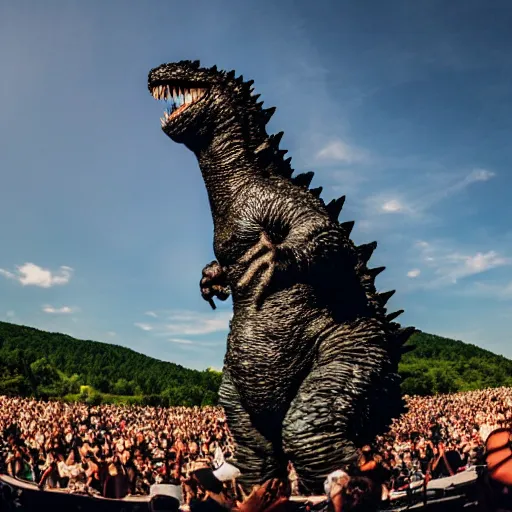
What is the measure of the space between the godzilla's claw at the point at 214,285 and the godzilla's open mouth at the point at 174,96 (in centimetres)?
86

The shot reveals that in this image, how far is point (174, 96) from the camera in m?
3.09

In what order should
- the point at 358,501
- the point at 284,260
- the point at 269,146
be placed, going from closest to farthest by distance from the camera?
the point at 358,501 → the point at 284,260 → the point at 269,146

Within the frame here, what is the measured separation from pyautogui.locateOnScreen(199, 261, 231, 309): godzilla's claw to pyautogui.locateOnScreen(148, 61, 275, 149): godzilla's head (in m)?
0.72

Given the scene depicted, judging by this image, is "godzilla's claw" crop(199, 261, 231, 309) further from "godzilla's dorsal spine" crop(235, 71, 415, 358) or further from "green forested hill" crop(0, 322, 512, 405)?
"green forested hill" crop(0, 322, 512, 405)

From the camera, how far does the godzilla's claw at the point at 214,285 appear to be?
3.05 metres

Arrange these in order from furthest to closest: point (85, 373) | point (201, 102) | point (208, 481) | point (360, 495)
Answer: point (85, 373)
point (201, 102)
point (208, 481)
point (360, 495)

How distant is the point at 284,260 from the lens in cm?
245

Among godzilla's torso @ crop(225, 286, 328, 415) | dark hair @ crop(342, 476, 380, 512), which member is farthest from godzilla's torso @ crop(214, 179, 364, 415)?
dark hair @ crop(342, 476, 380, 512)

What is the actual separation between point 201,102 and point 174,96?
6.9 inches

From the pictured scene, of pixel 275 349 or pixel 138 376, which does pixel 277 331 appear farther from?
pixel 138 376

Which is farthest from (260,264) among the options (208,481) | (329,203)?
(208,481)

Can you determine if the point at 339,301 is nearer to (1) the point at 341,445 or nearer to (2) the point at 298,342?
(2) the point at 298,342

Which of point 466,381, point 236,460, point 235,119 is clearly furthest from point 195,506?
point 466,381

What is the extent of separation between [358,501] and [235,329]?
1006 millimetres
